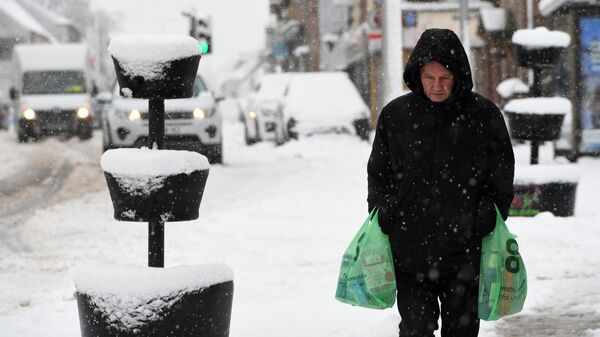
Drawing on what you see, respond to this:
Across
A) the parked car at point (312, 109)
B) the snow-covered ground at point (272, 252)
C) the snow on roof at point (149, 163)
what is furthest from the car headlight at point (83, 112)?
the snow on roof at point (149, 163)

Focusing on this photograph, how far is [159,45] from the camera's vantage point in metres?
4.25

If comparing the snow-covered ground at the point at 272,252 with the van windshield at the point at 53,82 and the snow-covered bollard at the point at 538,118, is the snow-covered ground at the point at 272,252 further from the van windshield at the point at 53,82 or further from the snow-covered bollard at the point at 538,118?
the van windshield at the point at 53,82

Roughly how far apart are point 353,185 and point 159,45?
9.61 meters

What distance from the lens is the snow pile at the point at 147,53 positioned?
14.0ft

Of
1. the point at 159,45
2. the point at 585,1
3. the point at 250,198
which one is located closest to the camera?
the point at 159,45

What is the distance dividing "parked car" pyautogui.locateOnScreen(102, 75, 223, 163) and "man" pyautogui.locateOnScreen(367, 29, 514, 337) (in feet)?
41.4

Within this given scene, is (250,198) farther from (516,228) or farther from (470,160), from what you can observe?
(470,160)

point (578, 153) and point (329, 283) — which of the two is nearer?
point (329, 283)

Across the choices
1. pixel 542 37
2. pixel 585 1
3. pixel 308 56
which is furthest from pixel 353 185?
pixel 308 56

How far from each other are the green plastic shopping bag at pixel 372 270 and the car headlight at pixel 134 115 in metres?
12.7

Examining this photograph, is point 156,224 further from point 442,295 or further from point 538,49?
point 538,49

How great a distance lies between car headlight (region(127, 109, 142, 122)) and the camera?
16.3 m

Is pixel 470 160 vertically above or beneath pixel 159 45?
beneath

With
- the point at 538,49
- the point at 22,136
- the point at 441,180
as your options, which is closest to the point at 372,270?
the point at 441,180
